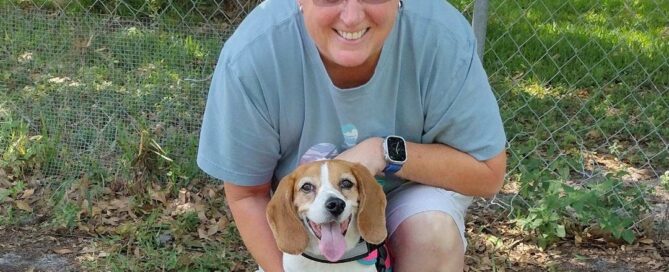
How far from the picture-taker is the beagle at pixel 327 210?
243cm

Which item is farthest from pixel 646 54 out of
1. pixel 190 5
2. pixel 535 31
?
pixel 190 5

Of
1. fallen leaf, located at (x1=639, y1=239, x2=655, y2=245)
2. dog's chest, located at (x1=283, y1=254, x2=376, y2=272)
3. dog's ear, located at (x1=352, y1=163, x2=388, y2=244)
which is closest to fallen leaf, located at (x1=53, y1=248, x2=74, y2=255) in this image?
dog's chest, located at (x1=283, y1=254, x2=376, y2=272)

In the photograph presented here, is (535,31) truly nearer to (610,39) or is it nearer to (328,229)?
(610,39)

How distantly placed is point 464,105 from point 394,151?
0.86 ft

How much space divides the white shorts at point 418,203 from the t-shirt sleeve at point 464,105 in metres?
0.17

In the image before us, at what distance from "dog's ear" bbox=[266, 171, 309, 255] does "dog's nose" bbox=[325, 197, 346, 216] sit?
128 millimetres

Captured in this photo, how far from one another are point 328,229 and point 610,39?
14.0 ft

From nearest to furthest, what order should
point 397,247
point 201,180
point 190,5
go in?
1. point 397,247
2. point 201,180
3. point 190,5

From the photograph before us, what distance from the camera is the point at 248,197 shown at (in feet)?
9.04

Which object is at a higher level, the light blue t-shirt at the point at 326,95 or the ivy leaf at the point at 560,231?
the light blue t-shirt at the point at 326,95

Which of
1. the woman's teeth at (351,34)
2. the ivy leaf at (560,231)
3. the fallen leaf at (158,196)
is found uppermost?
the woman's teeth at (351,34)

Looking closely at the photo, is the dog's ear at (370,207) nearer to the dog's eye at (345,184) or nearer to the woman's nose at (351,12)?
the dog's eye at (345,184)

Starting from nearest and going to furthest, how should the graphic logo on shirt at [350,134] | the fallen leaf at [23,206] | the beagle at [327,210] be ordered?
the beagle at [327,210], the graphic logo on shirt at [350,134], the fallen leaf at [23,206]

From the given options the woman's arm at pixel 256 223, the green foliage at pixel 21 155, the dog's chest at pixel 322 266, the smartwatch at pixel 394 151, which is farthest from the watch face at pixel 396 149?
the green foliage at pixel 21 155
